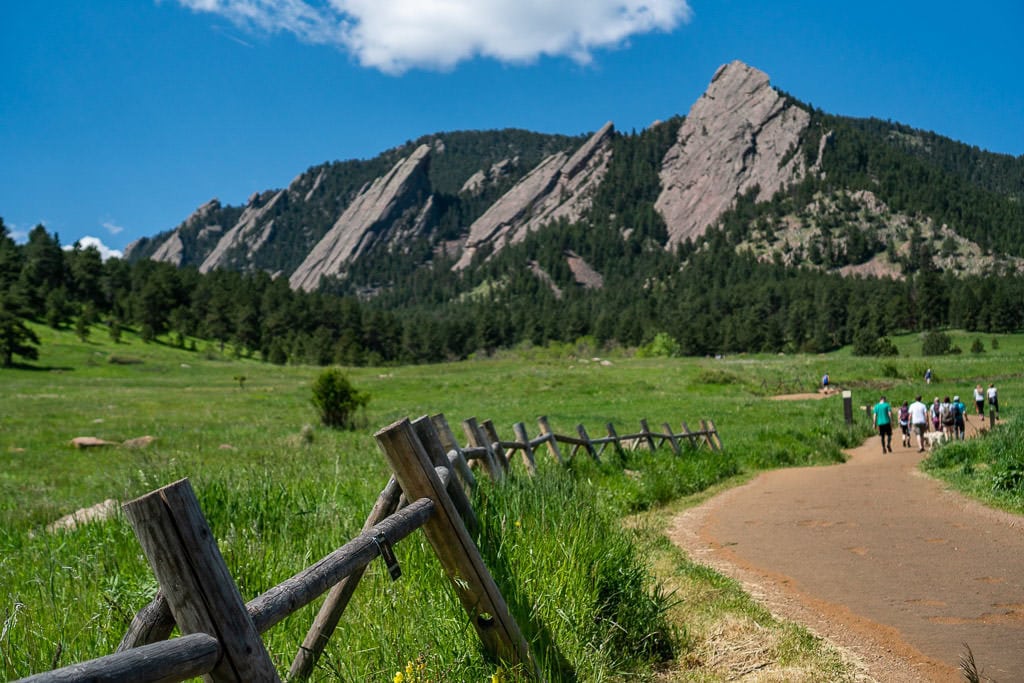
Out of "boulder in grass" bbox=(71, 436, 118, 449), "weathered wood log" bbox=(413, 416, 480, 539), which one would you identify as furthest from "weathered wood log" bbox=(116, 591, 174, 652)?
"boulder in grass" bbox=(71, 436, 118, 449)

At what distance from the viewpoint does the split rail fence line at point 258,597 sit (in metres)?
1.84

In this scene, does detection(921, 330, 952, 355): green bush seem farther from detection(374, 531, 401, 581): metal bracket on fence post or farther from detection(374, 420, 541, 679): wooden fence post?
detection(374, 531, 401, 581): metal bracket on fence post

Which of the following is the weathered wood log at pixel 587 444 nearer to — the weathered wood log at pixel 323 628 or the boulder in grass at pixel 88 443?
the weathered wood log at pixel 323 628

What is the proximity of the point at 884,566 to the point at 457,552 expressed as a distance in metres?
5.91

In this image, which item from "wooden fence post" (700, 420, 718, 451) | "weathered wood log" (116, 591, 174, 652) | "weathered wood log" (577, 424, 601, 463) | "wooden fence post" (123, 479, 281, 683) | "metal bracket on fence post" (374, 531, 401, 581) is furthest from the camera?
"wooden fence post" (700, 420, 718, 451)

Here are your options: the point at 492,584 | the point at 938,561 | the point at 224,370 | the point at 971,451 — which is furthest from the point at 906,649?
the point at 224,370

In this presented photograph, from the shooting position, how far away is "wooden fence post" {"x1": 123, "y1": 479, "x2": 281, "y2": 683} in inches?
77.1

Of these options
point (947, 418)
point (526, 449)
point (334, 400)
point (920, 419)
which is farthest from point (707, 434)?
point (334, 400)

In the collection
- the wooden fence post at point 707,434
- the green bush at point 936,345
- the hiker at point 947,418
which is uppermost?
the wooden fence post at point 707,434

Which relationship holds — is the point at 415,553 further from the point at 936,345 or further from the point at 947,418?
the point at 936,345

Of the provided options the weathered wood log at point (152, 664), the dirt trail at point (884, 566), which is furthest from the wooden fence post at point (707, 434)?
the weathered wood log at point (152, 664)

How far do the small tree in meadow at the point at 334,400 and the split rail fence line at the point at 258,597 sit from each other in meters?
23.7

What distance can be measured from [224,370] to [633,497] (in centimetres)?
6123

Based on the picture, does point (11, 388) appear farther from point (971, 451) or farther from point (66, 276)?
point (66, 276)
